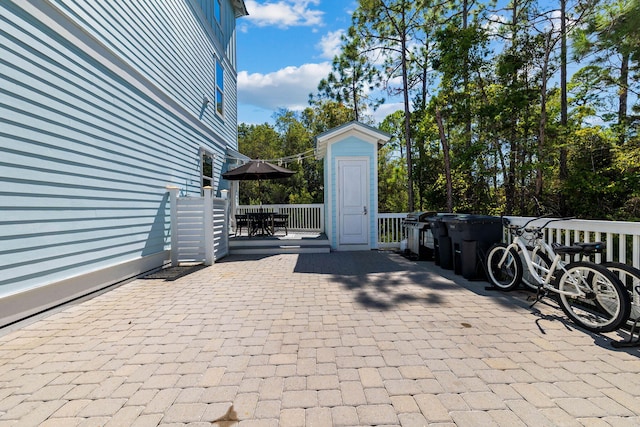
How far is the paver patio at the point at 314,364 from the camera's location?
1.77m

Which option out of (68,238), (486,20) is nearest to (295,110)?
(486,20)

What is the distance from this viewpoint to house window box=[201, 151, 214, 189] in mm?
8654

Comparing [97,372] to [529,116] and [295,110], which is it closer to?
[529,116]

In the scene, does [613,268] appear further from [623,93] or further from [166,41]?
[623,93]

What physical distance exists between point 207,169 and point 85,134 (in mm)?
4984

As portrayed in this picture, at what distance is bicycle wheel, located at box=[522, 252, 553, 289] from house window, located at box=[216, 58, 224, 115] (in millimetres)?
9416

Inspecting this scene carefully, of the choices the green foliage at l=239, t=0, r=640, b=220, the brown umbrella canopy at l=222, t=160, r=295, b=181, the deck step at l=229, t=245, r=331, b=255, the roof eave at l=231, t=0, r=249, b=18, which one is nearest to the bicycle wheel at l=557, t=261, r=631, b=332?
the green foliage at l=239, t=0, r=640, b=220

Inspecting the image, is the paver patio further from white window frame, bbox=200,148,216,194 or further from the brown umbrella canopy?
white window frame, bbox=200,148,216,194

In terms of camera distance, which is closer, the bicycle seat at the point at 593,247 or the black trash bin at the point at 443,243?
the bicycle seat at the point at 593,247

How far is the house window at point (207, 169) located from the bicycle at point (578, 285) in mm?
7435

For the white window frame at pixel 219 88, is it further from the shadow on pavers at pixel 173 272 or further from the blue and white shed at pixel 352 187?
the shadow on pavers at pixel 173 272

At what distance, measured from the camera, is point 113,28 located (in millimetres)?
4652

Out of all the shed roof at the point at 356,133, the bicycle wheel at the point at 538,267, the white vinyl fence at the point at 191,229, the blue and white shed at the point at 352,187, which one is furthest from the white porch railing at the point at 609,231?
Answer: the white vinyl fence at the point at 191,229

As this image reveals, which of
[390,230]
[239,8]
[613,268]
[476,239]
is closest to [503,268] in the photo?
[476,239]
